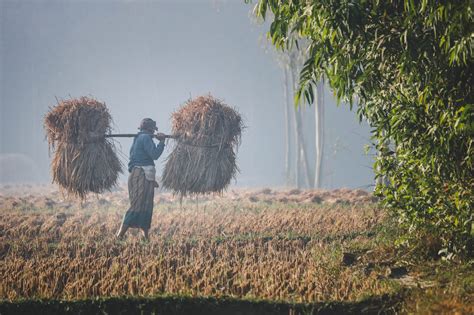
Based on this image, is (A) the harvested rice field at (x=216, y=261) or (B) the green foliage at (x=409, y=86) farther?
(A) the harvested rice field at (x=216, y=261)

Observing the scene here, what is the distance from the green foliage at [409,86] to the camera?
229 inches

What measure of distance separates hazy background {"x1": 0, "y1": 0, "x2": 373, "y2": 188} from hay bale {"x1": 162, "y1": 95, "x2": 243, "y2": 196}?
39927mm

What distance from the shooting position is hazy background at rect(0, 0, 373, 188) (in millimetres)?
67750

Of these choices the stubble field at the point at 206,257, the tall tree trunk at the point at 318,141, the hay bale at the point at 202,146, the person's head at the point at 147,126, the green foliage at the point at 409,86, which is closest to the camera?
the green foliage at the point at 409,86

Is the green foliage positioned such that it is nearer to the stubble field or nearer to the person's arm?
the stubble field

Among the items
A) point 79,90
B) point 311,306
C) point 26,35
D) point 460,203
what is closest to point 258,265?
point 311,306

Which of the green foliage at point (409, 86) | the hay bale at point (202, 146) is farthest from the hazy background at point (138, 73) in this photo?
the green foliage at point (409, 86)

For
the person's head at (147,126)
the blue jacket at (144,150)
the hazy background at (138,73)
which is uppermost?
the hazy background at (138,73)

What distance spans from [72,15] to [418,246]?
86909 millimetres

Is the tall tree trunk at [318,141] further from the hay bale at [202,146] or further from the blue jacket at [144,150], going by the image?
the blue jacket at [144,150]

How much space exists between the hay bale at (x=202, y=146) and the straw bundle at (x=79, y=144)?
137 cm

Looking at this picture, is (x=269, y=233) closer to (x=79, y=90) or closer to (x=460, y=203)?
(x=460, y=203)

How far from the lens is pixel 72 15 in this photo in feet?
278

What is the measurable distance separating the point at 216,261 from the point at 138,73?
385 ft
